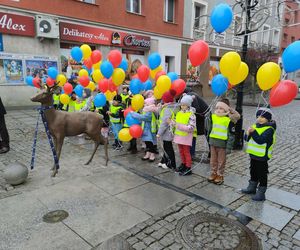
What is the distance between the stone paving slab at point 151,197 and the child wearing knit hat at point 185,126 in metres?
0.92

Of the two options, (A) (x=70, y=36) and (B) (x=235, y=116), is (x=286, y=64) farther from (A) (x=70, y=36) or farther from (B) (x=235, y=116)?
(A) (x=70, y=36)

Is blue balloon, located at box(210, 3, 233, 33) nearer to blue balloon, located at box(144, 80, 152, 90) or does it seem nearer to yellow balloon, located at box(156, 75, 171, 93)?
Answer: yellow balloon, located at box(156, 75, 171, 93)

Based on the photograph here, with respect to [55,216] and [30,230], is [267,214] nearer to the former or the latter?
[55,216]

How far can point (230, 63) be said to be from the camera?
13.4ft

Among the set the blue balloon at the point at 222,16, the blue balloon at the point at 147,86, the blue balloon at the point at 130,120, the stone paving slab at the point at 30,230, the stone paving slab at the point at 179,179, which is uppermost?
the blue balloon at the point at 222,16

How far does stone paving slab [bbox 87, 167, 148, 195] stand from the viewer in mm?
4559

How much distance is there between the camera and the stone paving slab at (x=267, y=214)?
3.67 metres

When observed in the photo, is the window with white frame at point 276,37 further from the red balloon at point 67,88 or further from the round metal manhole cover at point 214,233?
the round metal manhole cover at point 214,233

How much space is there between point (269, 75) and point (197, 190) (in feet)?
7.34

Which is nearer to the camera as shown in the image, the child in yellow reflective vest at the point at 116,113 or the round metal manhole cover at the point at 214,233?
the round metal manhole cover at the point at 214,233

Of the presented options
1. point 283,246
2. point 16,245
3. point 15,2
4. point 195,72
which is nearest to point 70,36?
point 15,2

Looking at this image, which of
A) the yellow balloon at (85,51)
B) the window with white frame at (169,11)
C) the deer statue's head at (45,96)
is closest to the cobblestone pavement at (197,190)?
the deer statue's head at (45,96)

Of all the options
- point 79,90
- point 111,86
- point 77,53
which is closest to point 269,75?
point 111,86

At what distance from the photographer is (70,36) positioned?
41.6 feet
